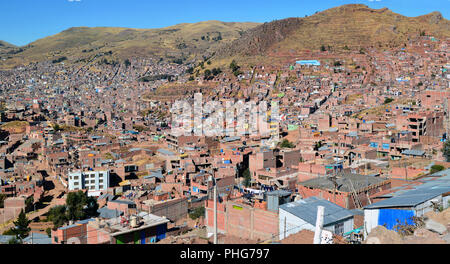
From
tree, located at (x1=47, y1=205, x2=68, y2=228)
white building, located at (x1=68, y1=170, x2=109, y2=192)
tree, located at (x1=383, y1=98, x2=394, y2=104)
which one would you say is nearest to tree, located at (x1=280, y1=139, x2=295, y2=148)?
white building, located at (x1=68, y1=170, x2=109, y2=192)

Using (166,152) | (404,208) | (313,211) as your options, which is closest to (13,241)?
(313,211)

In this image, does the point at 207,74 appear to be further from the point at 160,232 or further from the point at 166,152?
the point at 160,232

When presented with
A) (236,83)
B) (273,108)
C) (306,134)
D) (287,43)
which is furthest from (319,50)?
(306,134)

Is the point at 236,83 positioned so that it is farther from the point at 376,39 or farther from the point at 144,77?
the point at 144,77

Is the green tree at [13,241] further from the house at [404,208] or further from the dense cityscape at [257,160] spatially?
the house at [404,208]

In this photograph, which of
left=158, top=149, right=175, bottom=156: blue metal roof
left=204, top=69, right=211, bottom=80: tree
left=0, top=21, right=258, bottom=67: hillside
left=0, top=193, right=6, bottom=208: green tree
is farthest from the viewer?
left=0, top=21, right=258, bottom=67: hillside

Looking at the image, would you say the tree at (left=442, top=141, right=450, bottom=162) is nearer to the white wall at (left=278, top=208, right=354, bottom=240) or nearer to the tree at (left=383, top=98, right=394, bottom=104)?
the white wall at (left=278, top=208, right=354, bottom=240)

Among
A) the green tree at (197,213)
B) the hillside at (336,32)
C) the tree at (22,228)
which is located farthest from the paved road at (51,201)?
the hillside at (336,32)
